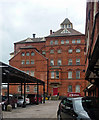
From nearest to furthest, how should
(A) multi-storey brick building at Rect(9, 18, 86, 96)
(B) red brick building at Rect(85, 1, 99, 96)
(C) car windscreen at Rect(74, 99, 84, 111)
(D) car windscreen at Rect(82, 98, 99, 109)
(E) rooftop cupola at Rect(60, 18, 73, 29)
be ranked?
1. (C) car windscreen at Rect(74, 99, 84, 111)
2. (D) car windscreen at Rect(82, 98, 99, 109)
3. (B) red brick building at Rect(85, 1, 99, 96)
4. (A) multi-storey brick building at Rect(9, 18, 86, 96)
5. (E) rooftop cupola at Rect(60, 18, 73, 29)

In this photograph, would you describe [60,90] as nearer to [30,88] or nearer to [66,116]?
[30,88]

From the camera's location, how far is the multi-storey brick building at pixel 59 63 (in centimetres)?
5706

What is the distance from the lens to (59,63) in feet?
194

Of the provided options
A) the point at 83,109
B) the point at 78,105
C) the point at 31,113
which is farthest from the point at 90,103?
the point at 31,113

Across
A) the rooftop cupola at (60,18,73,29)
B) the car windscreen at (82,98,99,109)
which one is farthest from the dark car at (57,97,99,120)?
the rooftop cupola at (60,18,73,29)

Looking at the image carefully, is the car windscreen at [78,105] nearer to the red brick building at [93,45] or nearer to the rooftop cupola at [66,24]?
the red brick building at [93,45]

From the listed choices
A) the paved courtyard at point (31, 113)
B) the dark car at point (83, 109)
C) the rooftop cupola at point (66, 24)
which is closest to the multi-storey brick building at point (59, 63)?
the rooftop cupola at point (66, 24)

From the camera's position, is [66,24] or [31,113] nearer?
[31,113]

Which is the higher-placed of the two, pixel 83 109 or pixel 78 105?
pixel 78 105

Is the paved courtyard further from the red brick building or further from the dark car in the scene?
the dark car

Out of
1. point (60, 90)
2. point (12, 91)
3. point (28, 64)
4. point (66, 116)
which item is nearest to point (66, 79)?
point (60, 90)

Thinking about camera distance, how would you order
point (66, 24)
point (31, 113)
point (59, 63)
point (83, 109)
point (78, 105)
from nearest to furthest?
point (83, 109), point (78, 105), point (31, 113), point (59, 63), point (66, 24)

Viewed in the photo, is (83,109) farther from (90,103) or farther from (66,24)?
(66,24)

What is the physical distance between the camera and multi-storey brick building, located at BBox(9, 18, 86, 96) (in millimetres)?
57062
